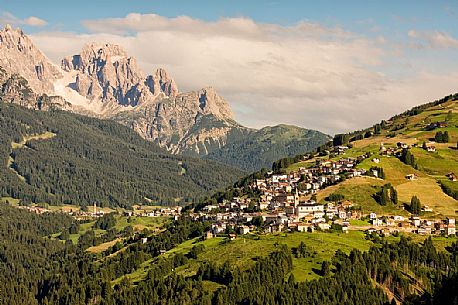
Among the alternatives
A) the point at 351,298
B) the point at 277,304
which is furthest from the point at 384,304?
the point at 277,304

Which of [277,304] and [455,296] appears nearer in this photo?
[455,296]

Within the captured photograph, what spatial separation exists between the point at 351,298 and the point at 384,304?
8199 millimetres

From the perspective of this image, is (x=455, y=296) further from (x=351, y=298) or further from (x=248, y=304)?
(x=248, y=304)

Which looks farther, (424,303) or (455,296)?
(424,303)

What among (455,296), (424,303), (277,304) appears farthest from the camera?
(277,304)

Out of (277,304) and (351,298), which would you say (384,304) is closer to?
(351,298)

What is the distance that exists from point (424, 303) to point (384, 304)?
17.3 meters

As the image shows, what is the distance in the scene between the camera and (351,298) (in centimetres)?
19900

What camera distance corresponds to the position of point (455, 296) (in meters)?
169

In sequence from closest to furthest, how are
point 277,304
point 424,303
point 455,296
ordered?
point 455,296 → point 424,303 → point 277,304

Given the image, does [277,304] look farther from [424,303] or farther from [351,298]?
[424,303]

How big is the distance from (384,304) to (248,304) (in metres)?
33.5

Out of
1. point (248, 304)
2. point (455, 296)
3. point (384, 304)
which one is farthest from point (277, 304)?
point (455, 296)

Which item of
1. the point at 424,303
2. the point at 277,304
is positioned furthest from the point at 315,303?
the point at 424,303
